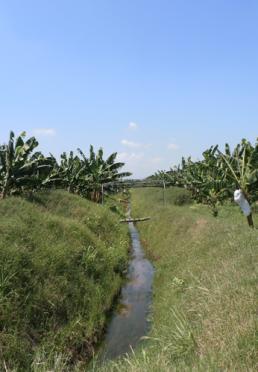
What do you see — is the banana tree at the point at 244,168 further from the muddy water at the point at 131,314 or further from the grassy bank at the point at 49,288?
the grassy bank at the point at 49,288

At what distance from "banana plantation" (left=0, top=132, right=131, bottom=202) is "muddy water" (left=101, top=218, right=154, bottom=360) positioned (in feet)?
23.4

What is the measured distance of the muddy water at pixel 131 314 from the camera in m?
10.8

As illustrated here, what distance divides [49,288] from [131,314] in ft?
11.3

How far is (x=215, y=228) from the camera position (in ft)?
50.8

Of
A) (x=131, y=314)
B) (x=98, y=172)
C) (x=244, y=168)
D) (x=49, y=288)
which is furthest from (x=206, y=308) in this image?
(x=98, y=172)

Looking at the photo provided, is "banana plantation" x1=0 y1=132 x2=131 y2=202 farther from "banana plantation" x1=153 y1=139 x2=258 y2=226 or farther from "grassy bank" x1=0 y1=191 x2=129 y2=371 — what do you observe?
"banana plantation" x1=153 y1=139 x2=258 y2=226

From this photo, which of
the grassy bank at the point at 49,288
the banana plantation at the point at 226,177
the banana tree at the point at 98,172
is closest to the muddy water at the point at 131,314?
the grassy bank at the point at 49,288

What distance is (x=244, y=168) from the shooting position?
19.2 metres

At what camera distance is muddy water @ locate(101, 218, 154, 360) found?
35.3 feet

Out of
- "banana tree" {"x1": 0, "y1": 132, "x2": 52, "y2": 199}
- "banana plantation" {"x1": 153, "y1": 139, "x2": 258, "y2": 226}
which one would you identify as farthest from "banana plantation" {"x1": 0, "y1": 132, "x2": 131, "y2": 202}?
"banana plantation" {"x1": 153, "y1": 139, "x2": 258, "y2": 226}

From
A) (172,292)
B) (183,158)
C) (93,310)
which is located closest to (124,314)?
(93,310)

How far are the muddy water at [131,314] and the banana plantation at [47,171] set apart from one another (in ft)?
23.4

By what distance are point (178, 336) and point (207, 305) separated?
902 millimetres

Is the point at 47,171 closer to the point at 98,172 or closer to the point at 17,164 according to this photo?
the point at 17,164
